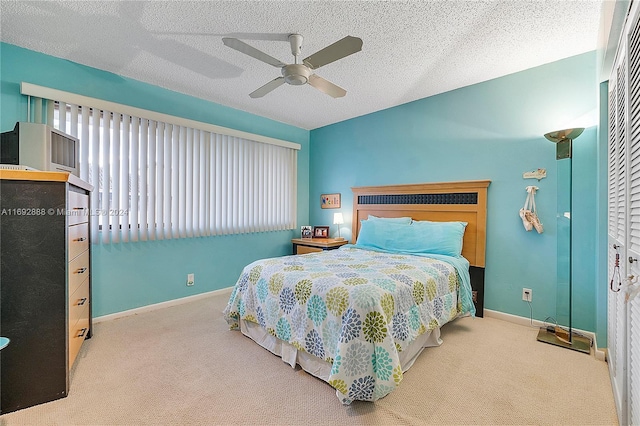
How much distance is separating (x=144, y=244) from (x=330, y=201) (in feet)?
8.78

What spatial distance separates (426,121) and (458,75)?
683 millimetres

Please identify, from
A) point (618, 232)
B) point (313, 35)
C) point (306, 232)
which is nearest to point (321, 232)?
point (306, 232)

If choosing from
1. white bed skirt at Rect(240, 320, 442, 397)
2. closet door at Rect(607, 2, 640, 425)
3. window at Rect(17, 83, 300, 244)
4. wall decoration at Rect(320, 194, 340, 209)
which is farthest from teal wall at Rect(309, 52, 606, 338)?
window at Rect(17, 83, 300, 244)

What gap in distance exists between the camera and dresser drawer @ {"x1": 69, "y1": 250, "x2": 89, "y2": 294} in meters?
1.84

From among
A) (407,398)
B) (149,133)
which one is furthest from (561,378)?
(149,133)

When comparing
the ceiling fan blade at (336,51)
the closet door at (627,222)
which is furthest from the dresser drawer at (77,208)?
the closet door at (627,222)

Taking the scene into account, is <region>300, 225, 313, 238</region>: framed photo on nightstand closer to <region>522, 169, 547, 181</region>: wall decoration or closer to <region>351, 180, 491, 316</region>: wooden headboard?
<region>351, 180, 491, 316</region>: wooden headboard

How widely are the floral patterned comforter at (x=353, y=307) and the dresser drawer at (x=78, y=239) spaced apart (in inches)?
46.2

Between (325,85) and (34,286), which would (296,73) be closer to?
(325,85)

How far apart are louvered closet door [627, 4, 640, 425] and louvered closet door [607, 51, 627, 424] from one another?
138 mm

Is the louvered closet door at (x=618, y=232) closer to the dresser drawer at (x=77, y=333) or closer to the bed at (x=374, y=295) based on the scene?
the bed at (x=374, y=295)

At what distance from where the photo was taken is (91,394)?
1.75m

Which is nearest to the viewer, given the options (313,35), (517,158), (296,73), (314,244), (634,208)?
(634,208)

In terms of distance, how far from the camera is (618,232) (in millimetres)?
1692
